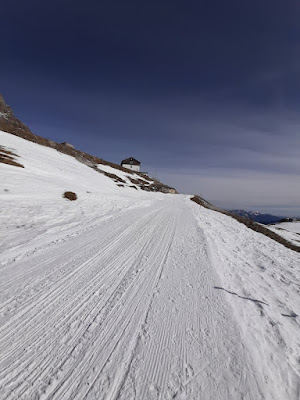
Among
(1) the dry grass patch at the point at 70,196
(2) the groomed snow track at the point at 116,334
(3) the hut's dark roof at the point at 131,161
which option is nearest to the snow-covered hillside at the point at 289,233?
(2) the groomed snow track at the point at 116,334

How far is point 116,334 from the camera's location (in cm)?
299

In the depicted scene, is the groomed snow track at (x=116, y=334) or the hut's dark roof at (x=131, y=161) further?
the hut's dark roof at (x=131, y=161)

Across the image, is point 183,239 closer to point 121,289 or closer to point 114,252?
point 114,252

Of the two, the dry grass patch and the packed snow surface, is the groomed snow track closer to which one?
the packed snow surface

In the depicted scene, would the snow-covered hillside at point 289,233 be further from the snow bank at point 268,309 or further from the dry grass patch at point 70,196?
the dry grass patch at point 70,196

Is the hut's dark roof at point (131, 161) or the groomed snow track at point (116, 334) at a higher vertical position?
the hut's dark roof at point (131, 161)

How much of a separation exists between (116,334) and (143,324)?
49cm

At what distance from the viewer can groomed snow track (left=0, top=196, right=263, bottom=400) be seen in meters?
2.25

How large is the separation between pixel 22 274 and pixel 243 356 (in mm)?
4901

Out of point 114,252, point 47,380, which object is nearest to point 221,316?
point 47,380

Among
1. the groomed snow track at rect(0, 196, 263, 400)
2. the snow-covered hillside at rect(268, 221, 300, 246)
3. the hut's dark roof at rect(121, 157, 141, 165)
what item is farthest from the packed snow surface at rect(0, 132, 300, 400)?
the hut's dark roof at rect(121, 157, 141, 165)

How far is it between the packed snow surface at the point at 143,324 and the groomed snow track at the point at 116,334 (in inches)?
0.6

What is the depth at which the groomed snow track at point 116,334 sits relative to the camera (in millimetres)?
2246

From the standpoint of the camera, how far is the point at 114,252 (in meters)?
6.40
